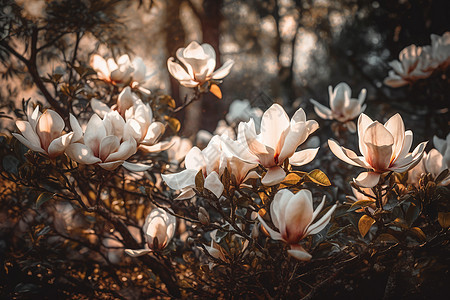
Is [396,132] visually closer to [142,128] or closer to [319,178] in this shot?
[319,178]

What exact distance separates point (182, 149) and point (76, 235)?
1.58ft

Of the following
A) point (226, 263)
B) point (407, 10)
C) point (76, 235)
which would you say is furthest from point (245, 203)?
point (407, 10)

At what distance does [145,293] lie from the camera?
3.39 ft

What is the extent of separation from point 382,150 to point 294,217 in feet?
0.62

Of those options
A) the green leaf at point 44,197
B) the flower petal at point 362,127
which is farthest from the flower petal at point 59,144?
the flower petal at point 362,127

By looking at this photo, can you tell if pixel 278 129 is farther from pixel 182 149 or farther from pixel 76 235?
pixel 76 235

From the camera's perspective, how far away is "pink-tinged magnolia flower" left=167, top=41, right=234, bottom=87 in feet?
2.93

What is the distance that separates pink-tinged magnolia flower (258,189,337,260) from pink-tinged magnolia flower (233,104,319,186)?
1.6 inches

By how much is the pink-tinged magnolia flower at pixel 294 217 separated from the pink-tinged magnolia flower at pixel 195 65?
0.49 meters

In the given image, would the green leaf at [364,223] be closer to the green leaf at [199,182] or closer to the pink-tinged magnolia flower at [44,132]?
the green leaf at [199,182]

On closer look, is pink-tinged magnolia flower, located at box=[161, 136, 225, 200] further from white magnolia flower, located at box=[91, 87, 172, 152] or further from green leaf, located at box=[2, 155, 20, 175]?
green leaf, located at box=[2, 155, 20, 175]

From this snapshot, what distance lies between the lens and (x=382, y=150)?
0.57m

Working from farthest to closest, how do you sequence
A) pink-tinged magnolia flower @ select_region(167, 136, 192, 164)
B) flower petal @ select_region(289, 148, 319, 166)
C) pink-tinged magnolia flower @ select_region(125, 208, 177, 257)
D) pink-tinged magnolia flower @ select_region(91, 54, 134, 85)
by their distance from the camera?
pink-tinged magnolia flower @ select_region(167, 136, 192, 164), pink-tinged magnolia flower @ select_region(91, 54, 134, 85), pink-tinged magnolia flower @ select_region(125, 208, 177, 257), flower petal @ select_region(289, 148, 319, 166)

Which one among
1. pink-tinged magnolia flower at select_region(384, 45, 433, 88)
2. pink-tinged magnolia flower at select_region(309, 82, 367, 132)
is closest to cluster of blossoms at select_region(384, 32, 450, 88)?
pink-tinged magnolia flower at select_region(384, 45, 433, 88)
